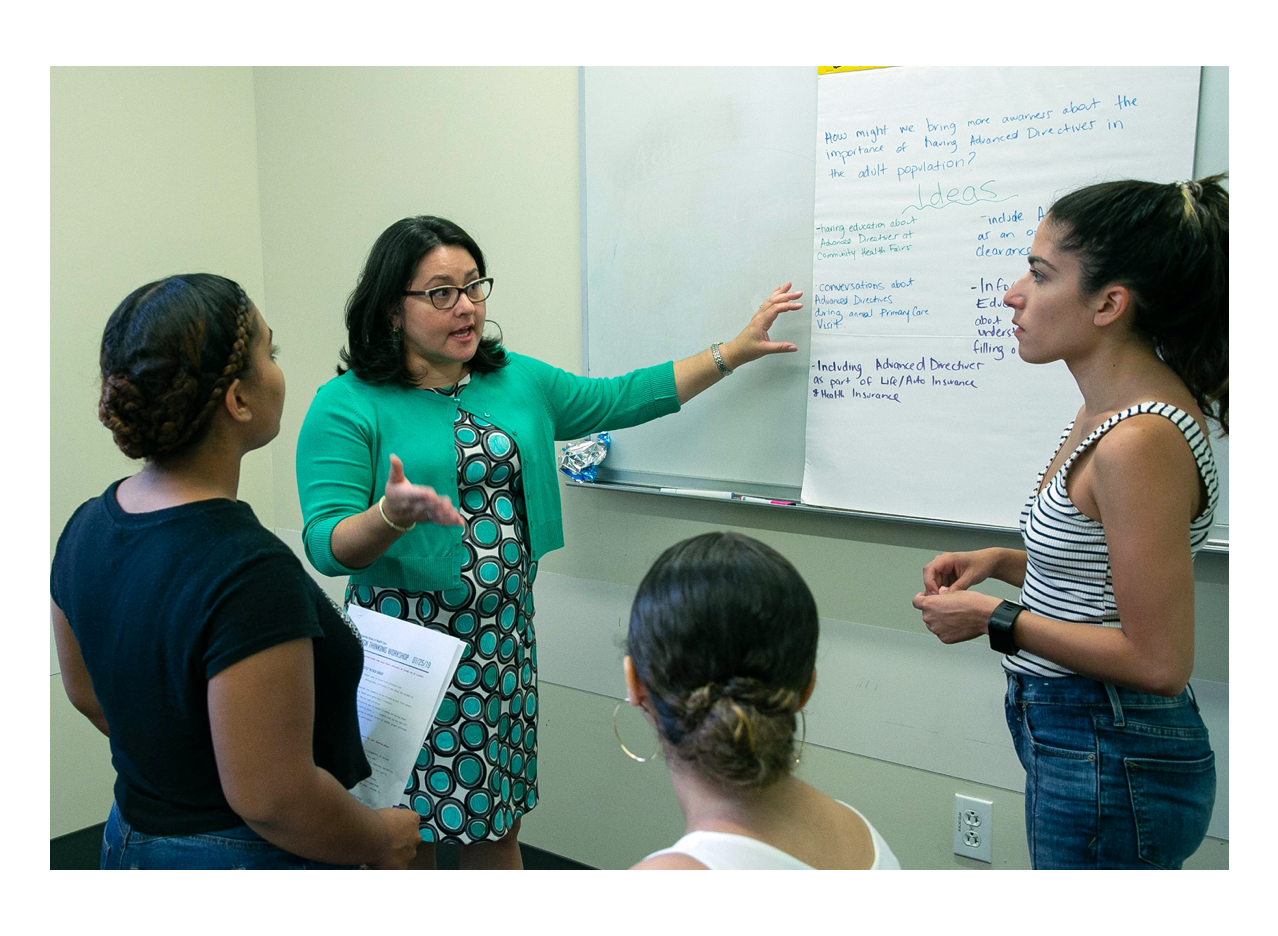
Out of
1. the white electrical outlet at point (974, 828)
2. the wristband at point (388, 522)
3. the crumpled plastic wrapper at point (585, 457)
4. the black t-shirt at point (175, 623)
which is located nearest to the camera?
the black t-shirt at point (175, 623)

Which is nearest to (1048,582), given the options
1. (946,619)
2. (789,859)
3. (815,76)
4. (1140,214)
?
(946,619)

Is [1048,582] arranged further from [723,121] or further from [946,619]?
[723,121]

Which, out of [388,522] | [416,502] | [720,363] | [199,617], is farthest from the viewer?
[720,363]

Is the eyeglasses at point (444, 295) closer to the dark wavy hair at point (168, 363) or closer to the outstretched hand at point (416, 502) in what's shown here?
the outstretched hand at point (416, 502)

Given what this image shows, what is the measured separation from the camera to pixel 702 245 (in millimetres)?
2160

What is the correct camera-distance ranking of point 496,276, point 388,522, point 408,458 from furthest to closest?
point 496,276 → point 408,458 → point 388,522

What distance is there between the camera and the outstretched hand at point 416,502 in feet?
4.62

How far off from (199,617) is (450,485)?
77cm

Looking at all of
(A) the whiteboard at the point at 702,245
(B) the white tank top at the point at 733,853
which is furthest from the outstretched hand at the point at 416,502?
(A) the whiteboard at the point at 702,245

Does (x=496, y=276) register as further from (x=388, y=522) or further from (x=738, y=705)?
(x=738, y=705)

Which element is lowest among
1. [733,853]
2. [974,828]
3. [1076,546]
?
[974,828]

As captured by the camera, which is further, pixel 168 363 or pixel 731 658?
→ pixel 168 363

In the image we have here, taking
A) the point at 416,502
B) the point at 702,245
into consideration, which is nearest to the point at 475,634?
→ the point at 416,502

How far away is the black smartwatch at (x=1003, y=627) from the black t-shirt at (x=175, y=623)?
92 centimetres
